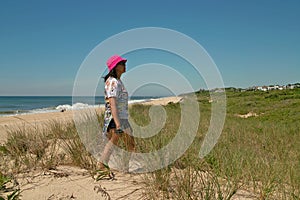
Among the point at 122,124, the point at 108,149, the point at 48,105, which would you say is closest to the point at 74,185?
the point at 108,149

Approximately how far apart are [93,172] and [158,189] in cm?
90

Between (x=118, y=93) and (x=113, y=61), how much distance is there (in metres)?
0.43

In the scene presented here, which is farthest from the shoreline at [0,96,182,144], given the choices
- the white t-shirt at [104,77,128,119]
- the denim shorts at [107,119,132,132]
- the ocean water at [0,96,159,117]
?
the white t-shirt at [104,77,128,119]

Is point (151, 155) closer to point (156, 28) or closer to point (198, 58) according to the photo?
point (198, 58)

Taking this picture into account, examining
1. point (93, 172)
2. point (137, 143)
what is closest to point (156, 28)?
point (137, 143)

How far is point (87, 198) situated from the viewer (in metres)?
2.37

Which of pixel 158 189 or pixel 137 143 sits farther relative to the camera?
pixel 137 143

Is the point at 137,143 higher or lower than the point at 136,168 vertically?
higher

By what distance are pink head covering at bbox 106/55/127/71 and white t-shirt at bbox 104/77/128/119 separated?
0.54 ft

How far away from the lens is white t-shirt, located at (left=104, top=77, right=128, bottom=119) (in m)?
3.06

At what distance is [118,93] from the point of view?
313 centimetres

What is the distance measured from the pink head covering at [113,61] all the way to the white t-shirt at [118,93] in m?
0.16

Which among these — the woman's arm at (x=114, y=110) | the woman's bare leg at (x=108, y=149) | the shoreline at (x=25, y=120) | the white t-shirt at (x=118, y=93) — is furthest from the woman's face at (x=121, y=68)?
the shoreline at (x=25, y=120)

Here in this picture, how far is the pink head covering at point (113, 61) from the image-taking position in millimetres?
3162
